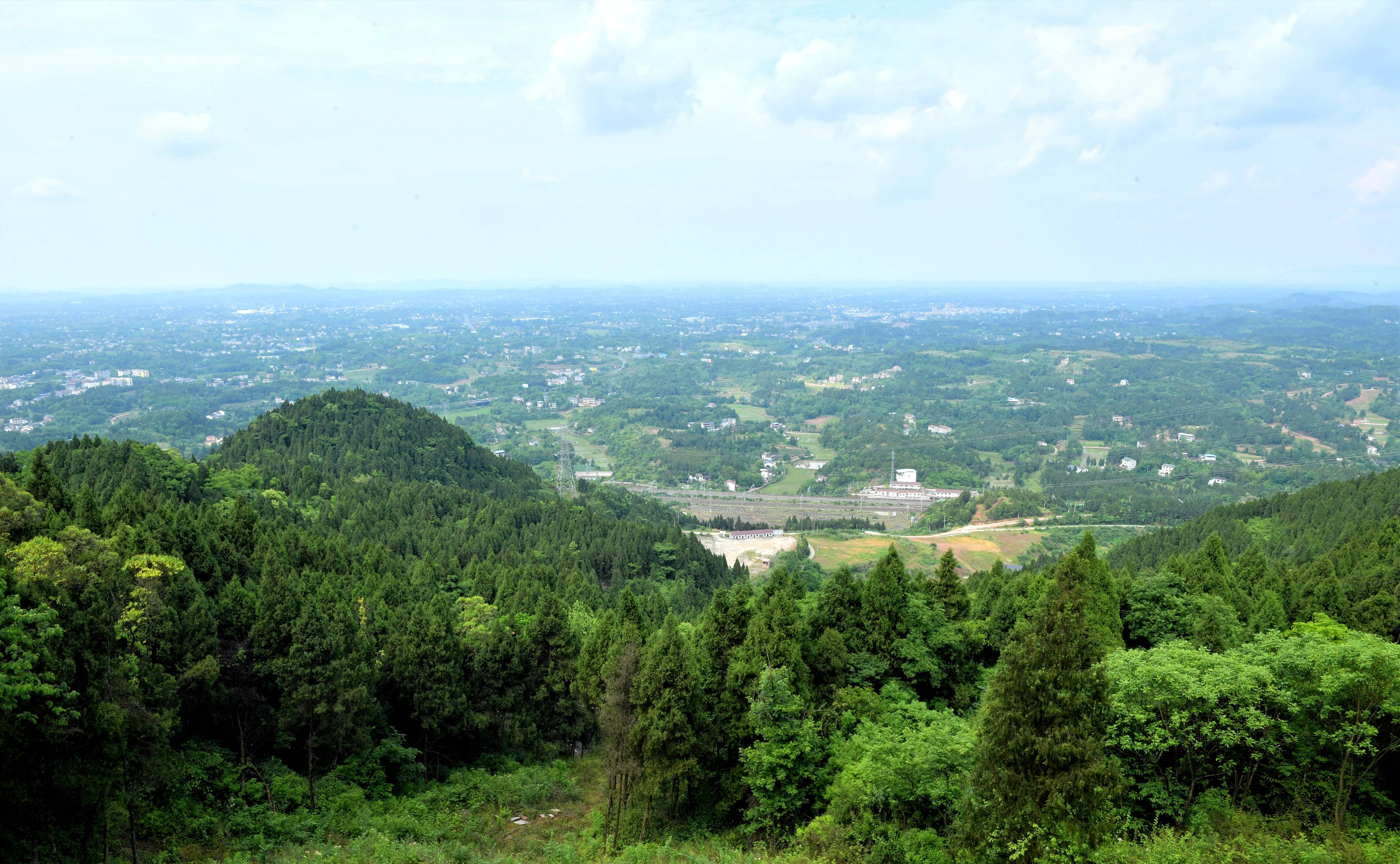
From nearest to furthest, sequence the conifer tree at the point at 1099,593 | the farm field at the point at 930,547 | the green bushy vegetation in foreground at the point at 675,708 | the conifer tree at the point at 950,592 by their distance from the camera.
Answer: the green bushy vegetation in foreground at the point at 675,708, the conifer tree at the point at 1099,593, the conifer tree at the point at 950,592, the farm field at the point at 930,547

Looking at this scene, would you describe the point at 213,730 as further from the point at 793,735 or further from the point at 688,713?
the point at 793,735

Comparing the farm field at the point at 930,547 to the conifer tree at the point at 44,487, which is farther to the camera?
the farm field at the point at 930,547

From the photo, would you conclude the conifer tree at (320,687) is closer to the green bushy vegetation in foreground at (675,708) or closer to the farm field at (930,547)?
the green bushy vegetation in foreground at (675,708)

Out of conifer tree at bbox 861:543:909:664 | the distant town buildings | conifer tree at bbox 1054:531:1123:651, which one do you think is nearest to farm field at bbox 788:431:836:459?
the distant town buildings

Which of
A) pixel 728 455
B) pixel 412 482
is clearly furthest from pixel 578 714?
pixel 728 455

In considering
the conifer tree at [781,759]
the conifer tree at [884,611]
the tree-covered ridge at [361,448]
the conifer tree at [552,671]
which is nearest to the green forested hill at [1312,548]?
the conifer tree at [884,611]

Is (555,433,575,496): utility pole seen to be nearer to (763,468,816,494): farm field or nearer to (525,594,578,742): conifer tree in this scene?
(763,468,816,494): farm field
